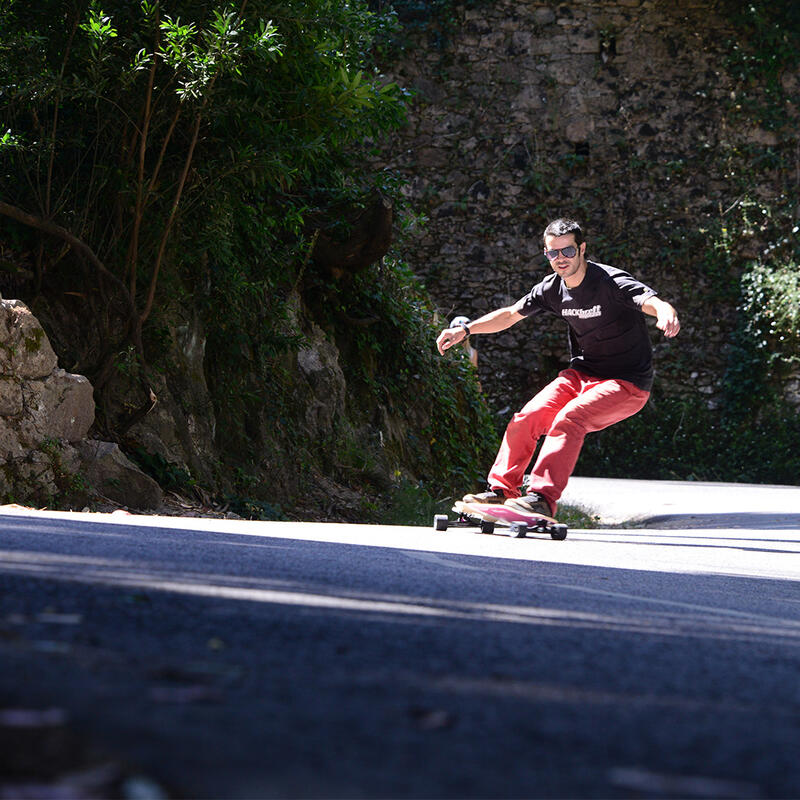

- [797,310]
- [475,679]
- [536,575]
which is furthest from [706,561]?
[797,310]

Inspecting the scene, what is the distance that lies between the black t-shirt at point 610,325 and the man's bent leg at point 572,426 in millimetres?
137

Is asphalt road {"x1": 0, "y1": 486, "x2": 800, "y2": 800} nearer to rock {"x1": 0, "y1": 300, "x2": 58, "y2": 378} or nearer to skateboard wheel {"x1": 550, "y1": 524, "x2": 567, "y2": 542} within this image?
skateboard wheel {"x1": 550, "y1": 524, "x2": 567, "y2": 542}

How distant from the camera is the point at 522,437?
6.11 meters

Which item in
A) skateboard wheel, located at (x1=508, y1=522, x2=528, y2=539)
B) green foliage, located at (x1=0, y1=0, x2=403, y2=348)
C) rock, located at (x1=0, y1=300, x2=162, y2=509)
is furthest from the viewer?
green foliage, located at (x1=0, y1=0, x2=403, y2=348)

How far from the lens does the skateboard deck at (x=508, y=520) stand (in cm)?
568

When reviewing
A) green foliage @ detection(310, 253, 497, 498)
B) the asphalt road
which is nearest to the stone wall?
green foliage @ detection(310, 253, 497, 498)

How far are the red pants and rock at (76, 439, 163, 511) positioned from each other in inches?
75.5

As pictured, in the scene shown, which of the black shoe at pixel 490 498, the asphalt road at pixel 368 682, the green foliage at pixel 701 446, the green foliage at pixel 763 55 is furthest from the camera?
the green foliage at pixel 763 55

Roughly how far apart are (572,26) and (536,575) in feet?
49.8

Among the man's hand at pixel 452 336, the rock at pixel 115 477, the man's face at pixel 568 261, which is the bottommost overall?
the rock at pixel 115 477

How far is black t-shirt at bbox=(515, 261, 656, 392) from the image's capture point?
614 centimetres

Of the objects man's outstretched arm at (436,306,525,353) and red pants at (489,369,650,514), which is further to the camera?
man's outstretched arm at (436,306,525,353)

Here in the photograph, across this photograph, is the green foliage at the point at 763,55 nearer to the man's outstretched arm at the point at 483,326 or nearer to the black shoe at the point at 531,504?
the man's outstretched arm at the point at 483,326

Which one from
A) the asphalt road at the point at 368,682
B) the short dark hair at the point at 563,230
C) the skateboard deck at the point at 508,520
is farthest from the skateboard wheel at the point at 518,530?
the asphalt road at the point at 368,682
